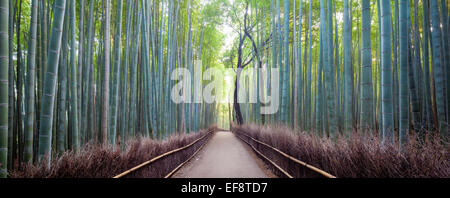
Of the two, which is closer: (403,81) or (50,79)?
(50,79)

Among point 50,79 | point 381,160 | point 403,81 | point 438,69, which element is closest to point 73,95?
point 50,79

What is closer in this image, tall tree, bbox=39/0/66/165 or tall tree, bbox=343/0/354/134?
tall tree, bbox=39/0/66/165

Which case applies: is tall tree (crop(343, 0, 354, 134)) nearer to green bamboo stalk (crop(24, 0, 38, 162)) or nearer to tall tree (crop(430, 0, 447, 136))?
tall tree (crop(430, 0, 447, 136))

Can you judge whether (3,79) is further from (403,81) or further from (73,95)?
(403,81)

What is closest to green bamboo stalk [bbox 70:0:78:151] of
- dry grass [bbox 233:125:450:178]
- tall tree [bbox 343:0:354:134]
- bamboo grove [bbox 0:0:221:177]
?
bamboo grove [bbox 0:0:221:177]

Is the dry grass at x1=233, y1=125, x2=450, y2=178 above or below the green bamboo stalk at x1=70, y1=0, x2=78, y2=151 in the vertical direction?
below

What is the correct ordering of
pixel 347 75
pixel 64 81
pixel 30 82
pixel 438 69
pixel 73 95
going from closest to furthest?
pixel 30 82, pixel 64 81, pixel 73 95, pixel 438 69, pixel 347 75

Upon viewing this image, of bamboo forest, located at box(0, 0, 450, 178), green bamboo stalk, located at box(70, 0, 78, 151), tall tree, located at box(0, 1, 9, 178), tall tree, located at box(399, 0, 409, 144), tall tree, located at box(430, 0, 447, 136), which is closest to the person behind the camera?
tall tree, located at box(0, 1, 9, 178)

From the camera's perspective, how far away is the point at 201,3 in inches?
328

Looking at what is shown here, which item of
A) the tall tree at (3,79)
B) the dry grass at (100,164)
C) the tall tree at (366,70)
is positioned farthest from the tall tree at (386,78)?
the tall tree at (3,79)
